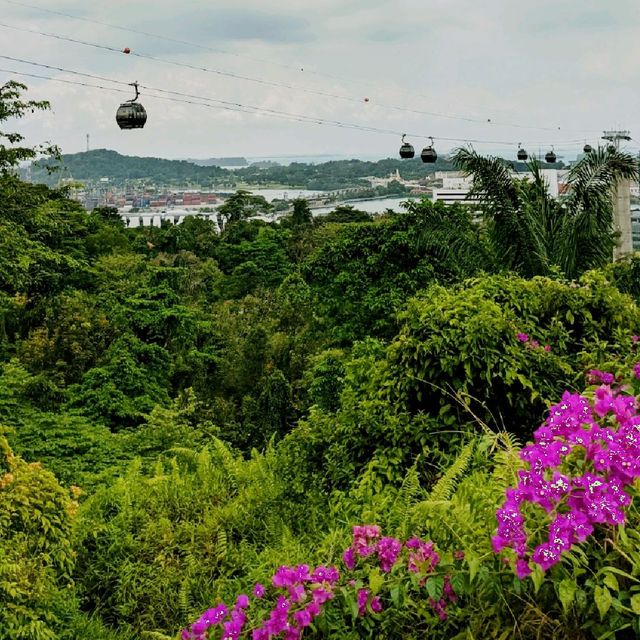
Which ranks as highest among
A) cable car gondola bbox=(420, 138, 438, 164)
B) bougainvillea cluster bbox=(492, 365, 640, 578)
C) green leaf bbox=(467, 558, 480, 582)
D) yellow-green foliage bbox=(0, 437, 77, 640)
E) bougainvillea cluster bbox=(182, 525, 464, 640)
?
cable car gondola bbox=(420, 138, 438, 164)

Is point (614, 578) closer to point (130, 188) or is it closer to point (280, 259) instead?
point (280, 259)

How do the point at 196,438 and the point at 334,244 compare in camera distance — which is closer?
the point at 196,438

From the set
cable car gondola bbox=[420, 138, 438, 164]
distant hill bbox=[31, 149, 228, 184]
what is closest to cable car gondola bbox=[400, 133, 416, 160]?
cable car gondola bbox=[420, 138, 438, 164]

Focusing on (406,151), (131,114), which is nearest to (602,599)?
(131,114)

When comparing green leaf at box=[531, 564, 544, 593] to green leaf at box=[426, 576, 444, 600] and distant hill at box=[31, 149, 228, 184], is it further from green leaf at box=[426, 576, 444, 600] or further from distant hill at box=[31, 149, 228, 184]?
distant hill at box=[31, 149, 228, 184]

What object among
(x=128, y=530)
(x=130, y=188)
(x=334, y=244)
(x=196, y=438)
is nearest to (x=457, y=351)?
(x=128, y=530)

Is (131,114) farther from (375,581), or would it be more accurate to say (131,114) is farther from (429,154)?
(429,154)

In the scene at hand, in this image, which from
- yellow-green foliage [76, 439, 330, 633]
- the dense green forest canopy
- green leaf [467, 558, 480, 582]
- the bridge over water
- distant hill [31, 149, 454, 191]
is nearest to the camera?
green leaf [467, 558, 480, 582]
